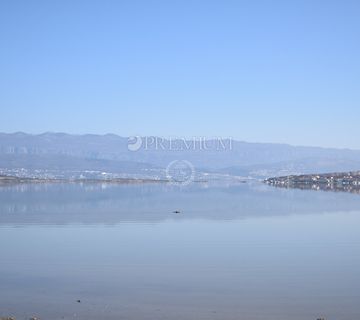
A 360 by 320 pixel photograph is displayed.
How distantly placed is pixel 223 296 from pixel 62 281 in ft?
16.2

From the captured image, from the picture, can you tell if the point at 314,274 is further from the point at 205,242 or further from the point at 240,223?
the point at 240,223

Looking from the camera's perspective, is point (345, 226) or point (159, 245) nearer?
point (159, 245)

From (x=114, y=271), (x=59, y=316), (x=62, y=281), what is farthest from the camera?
(x=114, y=271)

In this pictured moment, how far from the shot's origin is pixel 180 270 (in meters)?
21.7

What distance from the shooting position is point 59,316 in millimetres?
15609

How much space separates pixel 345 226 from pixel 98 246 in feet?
49.8

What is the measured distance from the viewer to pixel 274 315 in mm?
15789

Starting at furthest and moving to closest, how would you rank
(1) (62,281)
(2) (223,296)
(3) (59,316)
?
(1) (62,281) → (2) (223,296) → (3) (59,316)

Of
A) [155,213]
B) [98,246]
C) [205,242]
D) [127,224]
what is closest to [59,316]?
[98,246]

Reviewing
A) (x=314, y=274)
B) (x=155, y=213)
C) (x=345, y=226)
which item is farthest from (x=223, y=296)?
(x=155, y=213)

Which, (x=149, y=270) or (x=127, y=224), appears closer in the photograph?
(x=149, y=270)

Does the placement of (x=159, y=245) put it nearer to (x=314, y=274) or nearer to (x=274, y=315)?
(x=314, y=274)

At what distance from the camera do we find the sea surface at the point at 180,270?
16406mm

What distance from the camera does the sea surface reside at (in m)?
16.4
